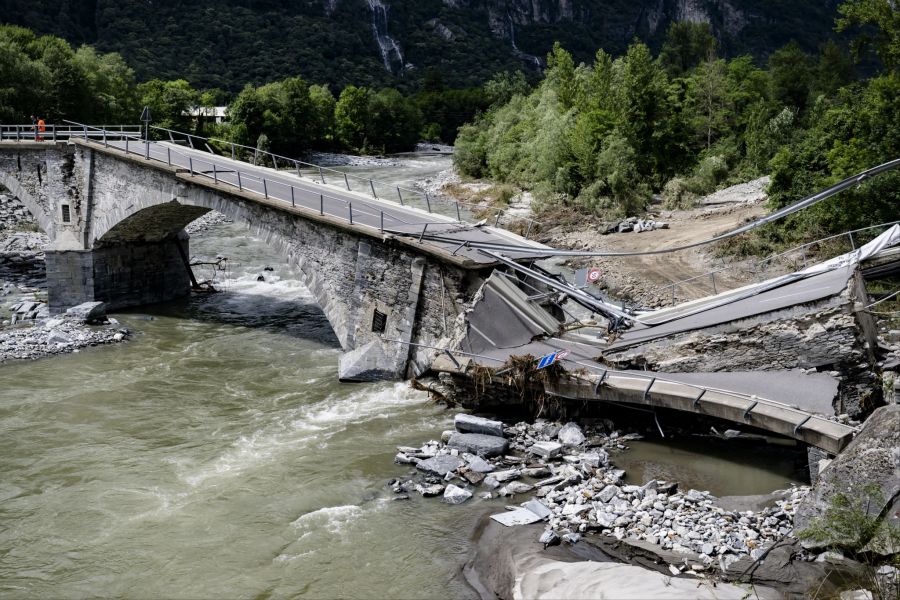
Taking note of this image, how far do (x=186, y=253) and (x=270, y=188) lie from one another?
8.92 meters

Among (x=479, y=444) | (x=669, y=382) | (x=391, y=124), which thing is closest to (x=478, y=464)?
(x=479, y=444)

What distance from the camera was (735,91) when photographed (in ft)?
216

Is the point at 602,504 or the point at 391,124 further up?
the point at 391,124

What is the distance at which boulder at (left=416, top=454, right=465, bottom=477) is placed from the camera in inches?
647

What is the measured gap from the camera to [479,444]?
1709 centimetres

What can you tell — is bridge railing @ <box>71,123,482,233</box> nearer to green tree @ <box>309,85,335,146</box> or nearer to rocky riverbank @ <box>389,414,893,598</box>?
rocky riverbank @ <box>389,414,893,598</box>

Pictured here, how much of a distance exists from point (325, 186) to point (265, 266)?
10533mm

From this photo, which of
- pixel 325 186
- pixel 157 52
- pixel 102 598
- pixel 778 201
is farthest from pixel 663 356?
pixel 157 52

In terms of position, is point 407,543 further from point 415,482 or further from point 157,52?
point 157,52

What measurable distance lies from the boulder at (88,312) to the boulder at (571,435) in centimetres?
1976

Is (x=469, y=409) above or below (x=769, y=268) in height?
below

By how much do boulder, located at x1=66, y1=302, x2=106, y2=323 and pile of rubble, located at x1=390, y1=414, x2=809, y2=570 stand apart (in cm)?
1712

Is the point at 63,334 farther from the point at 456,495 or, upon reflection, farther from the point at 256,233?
the point at 456,495

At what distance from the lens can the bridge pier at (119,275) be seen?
32.1 m
